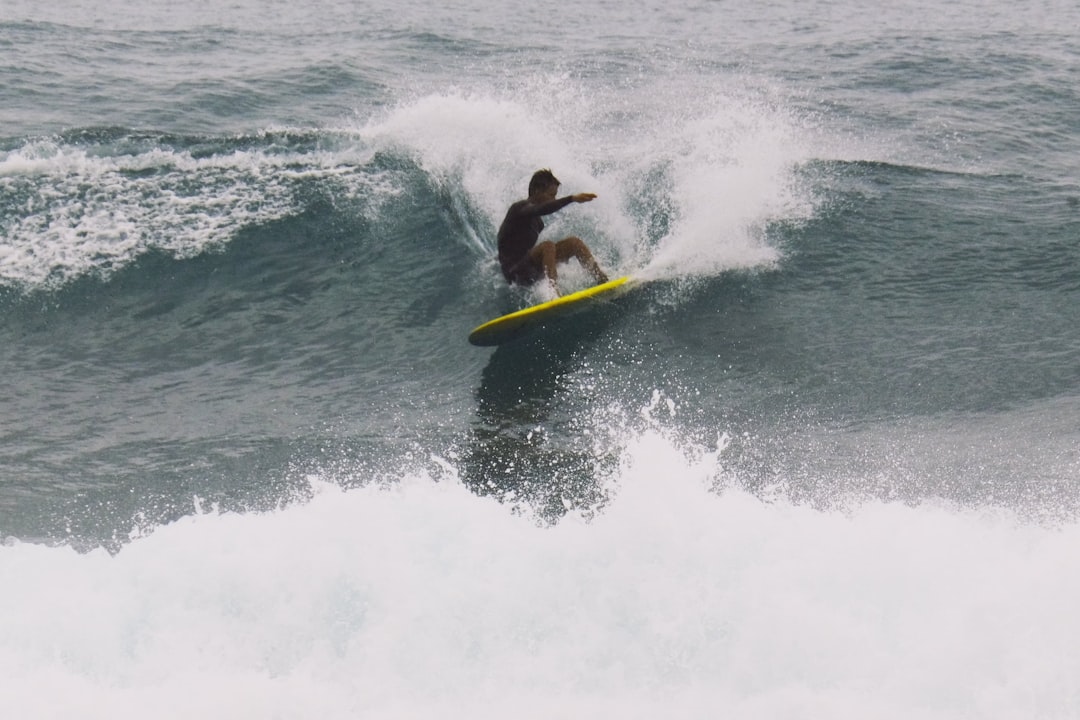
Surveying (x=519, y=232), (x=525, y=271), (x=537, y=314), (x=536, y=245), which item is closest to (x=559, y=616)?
(x=537, y=314)

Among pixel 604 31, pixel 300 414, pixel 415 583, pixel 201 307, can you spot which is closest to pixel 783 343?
pixel 300 414

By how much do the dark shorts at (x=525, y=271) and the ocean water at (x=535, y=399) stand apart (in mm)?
145

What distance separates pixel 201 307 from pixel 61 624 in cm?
525

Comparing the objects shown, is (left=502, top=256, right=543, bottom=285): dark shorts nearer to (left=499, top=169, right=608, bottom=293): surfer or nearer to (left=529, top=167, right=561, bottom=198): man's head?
(left=499, top=169, right=608, bottom=293): surfer

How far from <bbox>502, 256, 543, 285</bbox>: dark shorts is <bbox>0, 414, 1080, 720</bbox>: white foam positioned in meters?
4.05

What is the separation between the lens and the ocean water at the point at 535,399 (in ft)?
17.5

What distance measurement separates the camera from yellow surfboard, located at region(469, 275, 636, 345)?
30.4ft

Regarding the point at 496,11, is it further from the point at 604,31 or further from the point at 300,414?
the point at 300,414

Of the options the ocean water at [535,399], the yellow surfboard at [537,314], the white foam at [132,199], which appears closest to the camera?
the ocean water at [535,399]

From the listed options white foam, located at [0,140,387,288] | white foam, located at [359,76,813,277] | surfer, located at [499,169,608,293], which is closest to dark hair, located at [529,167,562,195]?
surfer, located at [499,169,608,293]

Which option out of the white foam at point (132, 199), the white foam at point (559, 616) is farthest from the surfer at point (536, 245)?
the white foam at point (559, 616)

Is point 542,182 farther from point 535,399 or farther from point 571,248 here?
point 535,399

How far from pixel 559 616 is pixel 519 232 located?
17.1ft

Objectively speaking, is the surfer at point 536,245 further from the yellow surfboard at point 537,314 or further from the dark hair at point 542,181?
the yellow surfboard at point 537,314
